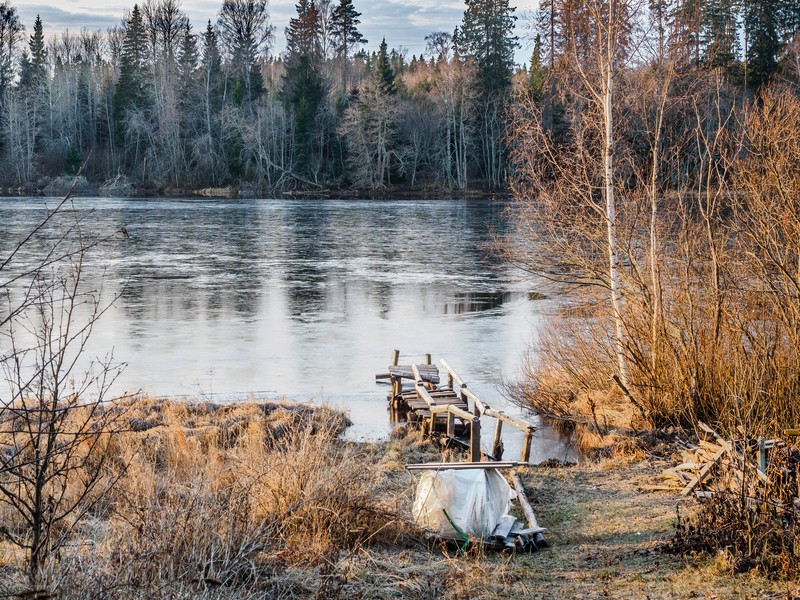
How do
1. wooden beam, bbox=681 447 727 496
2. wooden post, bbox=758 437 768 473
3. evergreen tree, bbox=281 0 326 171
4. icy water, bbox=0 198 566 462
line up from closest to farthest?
wooden post, bbox=758 437 768 473
wooden beam, bbox=681 447 727 496
icy water, bbox=0 198 566 462
evergreen tree, bbox=281 0 326 171

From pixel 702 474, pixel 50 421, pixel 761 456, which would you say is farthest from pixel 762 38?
pixel 50 421

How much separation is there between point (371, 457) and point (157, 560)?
5.93 metres

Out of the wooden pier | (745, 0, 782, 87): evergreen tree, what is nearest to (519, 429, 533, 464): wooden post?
the wooden pier

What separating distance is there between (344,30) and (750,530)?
9061 centimetres

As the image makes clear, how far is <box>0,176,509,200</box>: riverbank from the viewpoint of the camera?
247 feet

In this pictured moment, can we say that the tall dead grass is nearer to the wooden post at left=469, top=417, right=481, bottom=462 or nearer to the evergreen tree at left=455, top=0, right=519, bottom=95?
the wooden post at left=469, top=417, right=481, bottom=462

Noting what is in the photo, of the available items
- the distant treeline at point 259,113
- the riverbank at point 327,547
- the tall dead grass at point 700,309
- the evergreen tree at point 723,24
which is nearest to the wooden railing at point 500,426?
the tall dead grass at point 700,309

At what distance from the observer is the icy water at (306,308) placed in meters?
16.8

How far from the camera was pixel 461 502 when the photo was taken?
8078mm

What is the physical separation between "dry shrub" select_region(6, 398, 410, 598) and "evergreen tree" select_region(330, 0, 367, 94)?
280ft

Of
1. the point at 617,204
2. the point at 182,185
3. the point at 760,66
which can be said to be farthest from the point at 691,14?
the point at 182,185

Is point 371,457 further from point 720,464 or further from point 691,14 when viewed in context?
point 691,14

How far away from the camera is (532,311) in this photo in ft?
80.6

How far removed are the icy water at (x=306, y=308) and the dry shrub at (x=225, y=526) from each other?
79.8 inches
